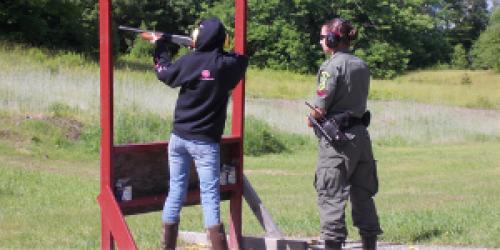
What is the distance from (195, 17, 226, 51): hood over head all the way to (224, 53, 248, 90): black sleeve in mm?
131

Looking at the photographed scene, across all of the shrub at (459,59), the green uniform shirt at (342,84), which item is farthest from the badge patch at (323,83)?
the shrub at (459,59)

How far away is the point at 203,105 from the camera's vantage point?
564 cm

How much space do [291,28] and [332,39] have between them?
179 ft

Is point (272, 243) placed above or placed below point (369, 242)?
below

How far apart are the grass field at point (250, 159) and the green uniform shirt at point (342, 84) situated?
2.09m

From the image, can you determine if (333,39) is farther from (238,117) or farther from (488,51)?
(488,51)

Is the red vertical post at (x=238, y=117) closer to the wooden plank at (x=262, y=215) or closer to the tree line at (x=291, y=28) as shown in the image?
the wooden plank at (x=262, y=215)

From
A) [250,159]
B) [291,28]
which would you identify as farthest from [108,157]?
[291,28]

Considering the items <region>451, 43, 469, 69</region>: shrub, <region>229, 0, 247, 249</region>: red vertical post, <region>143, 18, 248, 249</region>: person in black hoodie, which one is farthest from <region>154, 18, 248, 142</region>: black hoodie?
<region>451, 43, 469, 69</region>: shrub

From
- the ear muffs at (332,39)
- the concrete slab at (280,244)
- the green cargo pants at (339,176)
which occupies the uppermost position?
the ear muffs at (332,39)

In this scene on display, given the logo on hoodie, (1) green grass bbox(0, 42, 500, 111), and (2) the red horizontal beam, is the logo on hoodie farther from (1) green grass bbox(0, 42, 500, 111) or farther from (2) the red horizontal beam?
(1) green grass bbox(0, 42, 500, 111)

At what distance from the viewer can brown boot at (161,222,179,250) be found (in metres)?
5.98

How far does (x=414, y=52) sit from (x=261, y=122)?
51.5 meters

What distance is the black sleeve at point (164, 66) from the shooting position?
568cm
